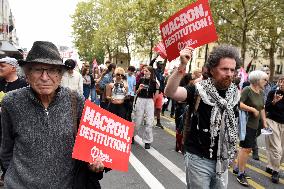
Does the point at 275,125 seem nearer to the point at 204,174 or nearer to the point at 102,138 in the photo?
the point at 204,174

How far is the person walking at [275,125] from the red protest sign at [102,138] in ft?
15.8

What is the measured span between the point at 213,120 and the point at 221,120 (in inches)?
3.2

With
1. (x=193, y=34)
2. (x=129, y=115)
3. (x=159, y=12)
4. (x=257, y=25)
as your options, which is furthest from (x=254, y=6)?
(x=193, y=34)

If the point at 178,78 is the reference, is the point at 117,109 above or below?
below

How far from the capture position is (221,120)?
136 inches

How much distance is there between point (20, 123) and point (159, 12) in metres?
30.6

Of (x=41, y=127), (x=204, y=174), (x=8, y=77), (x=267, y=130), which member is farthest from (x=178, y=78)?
(x=267, y=130)

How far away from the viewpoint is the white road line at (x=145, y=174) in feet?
19.7

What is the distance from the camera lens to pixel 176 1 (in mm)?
30547

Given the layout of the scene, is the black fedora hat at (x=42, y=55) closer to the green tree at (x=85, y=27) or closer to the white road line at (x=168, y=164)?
the white road line at (x=168, y=164)

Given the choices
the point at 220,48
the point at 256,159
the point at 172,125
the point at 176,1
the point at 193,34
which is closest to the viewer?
the point at 220,48

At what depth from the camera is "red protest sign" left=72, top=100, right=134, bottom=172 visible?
7.95ft

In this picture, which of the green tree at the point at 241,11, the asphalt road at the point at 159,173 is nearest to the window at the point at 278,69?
the green tree at the point at 241,11

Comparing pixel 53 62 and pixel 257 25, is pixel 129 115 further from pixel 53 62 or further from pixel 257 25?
pixel 257 25
